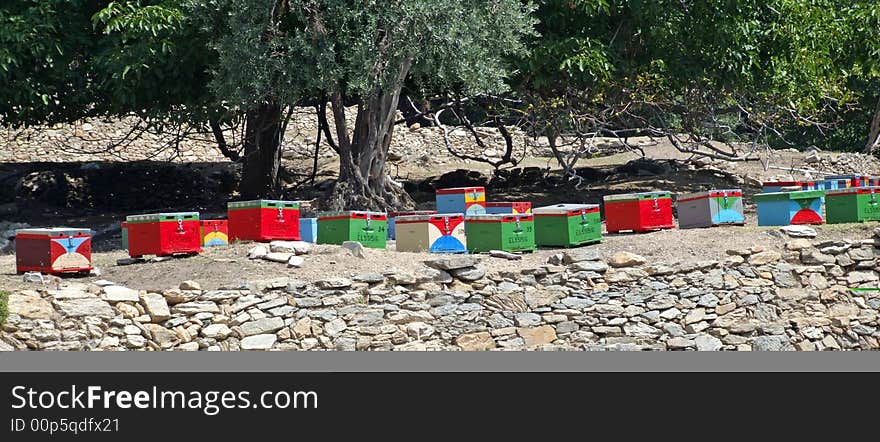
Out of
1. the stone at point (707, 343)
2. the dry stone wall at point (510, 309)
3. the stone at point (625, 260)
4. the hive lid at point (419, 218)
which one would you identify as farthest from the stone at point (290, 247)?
the stone at point (707, 343)

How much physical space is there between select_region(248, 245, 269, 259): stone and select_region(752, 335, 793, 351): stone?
609 centimetres

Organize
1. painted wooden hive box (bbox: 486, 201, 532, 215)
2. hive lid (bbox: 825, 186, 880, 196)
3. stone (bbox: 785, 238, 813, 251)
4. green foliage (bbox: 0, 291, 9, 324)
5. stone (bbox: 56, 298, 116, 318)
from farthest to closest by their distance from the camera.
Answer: painted wooden hive box (bbox: 486, 201, 532, 215) < hive lid (bbox: 825, 186, 880, 196) < stone (bbox: 785, 238, 813, 251) < stone (bbox: 56, 298, 116, 318) < green foliage (bbox: 0, 291, 9, 324)

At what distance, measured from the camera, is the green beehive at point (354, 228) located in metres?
14.5

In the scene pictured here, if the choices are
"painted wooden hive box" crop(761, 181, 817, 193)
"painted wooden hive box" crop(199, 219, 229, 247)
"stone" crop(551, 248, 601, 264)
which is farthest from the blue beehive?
"painted wooden hive box" crop(761, 181, 817, 193)

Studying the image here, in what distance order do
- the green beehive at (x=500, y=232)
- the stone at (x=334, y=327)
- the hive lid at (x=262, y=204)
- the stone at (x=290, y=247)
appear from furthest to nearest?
the green beehive at (x=500, y=232), the hive lid at (x=262, y=204), the stone at (x=290, y=247), the stone at (x=334, y=327)

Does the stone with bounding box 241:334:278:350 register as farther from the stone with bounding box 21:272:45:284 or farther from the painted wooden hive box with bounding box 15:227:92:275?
the stone with bounding box 21:272:45:284

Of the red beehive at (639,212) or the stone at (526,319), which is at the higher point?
the red beehive at (639,212)

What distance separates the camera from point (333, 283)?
1305cm

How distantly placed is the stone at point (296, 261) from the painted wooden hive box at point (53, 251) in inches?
86.7

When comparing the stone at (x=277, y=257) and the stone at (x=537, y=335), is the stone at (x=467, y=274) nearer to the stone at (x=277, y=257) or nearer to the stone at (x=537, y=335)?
the stone at (x=537, y=335)

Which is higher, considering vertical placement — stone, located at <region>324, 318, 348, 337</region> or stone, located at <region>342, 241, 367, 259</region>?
stone, located at <region>342, 241, 367, 259</region>

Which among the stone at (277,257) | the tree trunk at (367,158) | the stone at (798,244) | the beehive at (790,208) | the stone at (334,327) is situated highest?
the tree trunk at (367,158)

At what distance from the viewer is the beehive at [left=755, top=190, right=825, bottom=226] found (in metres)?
15.9

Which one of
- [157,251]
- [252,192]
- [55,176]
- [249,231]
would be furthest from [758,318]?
[55,176]
